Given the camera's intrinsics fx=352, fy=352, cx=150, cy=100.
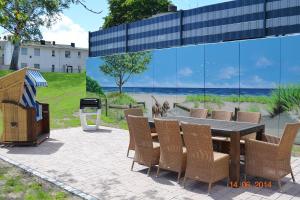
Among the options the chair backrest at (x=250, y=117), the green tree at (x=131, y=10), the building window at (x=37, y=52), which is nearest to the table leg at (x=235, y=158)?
the chair backrest at (x=250, y=117)

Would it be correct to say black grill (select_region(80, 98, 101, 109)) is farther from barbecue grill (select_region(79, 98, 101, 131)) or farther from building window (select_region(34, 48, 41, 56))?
building window (select_region(34, 48, 41, 56))

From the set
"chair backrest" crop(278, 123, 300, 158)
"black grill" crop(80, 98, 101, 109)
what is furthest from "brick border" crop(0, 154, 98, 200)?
"black grill" crop(80, 98, 101, 109)

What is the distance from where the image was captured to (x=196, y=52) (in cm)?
1178

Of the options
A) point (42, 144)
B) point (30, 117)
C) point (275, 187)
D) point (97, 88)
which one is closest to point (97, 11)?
point (275, 187)

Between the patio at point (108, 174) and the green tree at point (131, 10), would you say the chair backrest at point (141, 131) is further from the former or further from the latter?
the green tree at point (131, 10)

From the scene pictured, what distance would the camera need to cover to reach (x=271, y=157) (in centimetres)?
561

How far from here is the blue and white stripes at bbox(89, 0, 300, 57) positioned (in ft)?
63.7

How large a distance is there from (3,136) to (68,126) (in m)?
4.19

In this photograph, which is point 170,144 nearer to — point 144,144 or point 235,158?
point 144,144

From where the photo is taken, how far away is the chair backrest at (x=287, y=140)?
5.51m

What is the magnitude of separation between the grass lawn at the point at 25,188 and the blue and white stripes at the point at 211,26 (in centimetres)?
1662

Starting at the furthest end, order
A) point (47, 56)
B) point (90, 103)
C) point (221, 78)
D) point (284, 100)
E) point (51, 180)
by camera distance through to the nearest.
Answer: point (47, 56)
point (90, 103)
point (221, 78)
point (284, 100)
point (51, 180)

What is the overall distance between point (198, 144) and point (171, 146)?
0.67m

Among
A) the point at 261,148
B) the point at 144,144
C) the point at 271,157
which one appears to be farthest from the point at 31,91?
the point at 271,157
